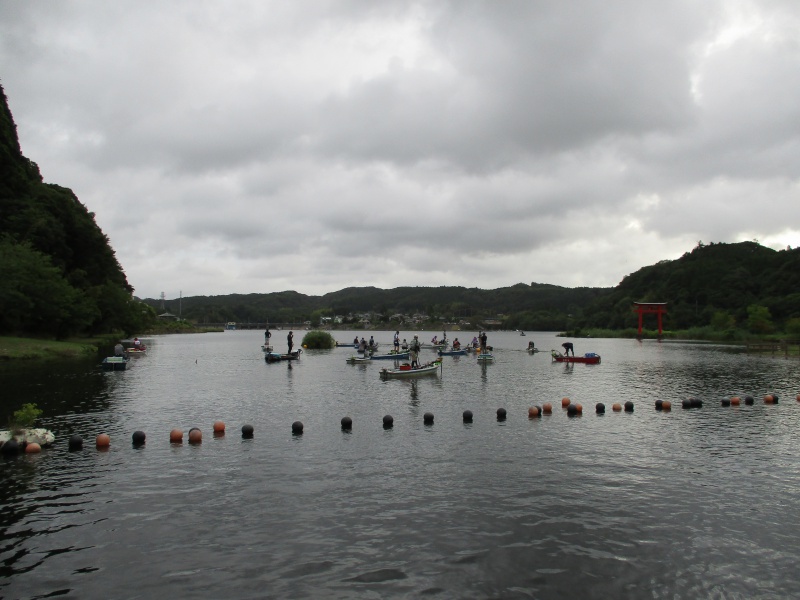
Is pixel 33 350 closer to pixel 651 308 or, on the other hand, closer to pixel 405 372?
pixel 405 372

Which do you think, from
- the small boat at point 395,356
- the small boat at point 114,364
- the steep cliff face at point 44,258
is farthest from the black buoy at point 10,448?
the small boat at point 395,356

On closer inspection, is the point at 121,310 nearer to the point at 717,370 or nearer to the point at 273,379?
the point at 273,379

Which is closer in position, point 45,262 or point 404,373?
point 404,373

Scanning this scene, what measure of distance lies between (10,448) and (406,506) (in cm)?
1366

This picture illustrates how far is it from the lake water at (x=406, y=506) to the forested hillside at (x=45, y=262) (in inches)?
1464

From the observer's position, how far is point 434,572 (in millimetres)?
10273

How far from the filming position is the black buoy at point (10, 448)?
17.8 m

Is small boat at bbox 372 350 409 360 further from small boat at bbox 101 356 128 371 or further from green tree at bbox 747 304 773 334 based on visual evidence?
green tree at bbox 747 304 773 334

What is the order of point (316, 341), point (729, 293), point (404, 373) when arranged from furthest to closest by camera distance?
point (729, 293) → point (316, 341) → point (404, 373)

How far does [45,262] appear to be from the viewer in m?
63.9

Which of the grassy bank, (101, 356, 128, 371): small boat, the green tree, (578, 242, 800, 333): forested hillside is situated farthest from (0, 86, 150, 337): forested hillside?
the green tree

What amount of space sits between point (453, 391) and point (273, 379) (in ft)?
50.4

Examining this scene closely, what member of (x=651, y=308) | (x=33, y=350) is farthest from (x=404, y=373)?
(x=651, y=308)

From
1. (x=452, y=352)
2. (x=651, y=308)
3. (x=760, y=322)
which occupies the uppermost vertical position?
(x=651, y=308)
